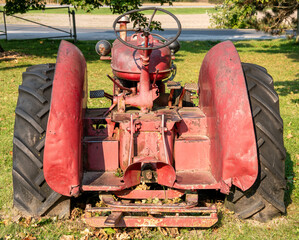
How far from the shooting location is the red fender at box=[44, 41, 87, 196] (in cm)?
309

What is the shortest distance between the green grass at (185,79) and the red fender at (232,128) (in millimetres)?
559

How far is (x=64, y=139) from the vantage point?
3.11 meters

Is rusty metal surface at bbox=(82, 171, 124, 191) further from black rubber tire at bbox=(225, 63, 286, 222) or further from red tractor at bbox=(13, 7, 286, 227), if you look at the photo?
black rubber tire at bbox=(225, 63, 286, 222)

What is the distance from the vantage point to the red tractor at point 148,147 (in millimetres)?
3164

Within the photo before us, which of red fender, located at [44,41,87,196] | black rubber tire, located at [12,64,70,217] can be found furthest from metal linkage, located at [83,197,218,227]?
black rubber tire, located at [12,64,70,217]

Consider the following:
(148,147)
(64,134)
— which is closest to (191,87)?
(148,147)

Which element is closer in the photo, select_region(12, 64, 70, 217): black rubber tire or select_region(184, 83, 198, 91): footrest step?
select_region(12, 64, 70, 217): black rubber tire

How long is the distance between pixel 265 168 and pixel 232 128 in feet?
1.58

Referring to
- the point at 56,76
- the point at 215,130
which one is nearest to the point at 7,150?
the point at 56,76

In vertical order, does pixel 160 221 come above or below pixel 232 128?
below

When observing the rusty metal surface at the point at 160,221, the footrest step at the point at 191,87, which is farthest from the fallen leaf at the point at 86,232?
the footrest step at the point at 191,87

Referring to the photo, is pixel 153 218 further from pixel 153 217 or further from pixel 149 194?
pixel 149 194

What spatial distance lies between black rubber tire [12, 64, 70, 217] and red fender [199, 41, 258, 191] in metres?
1.44

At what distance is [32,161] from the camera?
3330 millimetres
